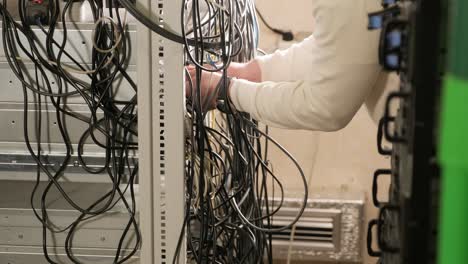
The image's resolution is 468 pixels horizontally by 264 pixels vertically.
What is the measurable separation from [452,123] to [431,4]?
0.15 meters

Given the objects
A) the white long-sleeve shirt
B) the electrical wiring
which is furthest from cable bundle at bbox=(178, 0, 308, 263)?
the white long-sleeve shirt

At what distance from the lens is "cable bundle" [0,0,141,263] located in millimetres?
1389

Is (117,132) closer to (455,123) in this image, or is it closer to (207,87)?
(207,87)

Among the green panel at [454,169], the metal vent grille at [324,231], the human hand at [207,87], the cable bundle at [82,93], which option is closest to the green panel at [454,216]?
the green panel at [454,169]

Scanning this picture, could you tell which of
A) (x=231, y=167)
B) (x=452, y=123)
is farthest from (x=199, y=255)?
(x=452, y=123)

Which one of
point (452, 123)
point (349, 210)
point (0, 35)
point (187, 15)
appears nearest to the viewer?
point (452, 123)

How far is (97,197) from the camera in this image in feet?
5.12

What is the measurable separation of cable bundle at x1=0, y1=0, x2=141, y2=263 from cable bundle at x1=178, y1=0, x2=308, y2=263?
0.18m

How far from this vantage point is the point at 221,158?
1481 mm

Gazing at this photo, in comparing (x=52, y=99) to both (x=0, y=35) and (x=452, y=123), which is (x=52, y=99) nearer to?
(x=0, y=35)

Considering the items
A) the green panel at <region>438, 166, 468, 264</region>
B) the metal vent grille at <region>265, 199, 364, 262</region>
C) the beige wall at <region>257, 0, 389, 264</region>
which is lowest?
the metal vent grille at <region>265, 199, 364, 262</region>

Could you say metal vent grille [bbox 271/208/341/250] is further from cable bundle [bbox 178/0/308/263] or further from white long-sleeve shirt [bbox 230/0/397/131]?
white long-sleeve shirt [bbox 230/0/397/131]

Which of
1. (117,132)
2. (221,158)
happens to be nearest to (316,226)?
(221,158)

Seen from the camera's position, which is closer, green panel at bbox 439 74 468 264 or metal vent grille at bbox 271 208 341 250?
green panel at bbox 439 74 468 264
